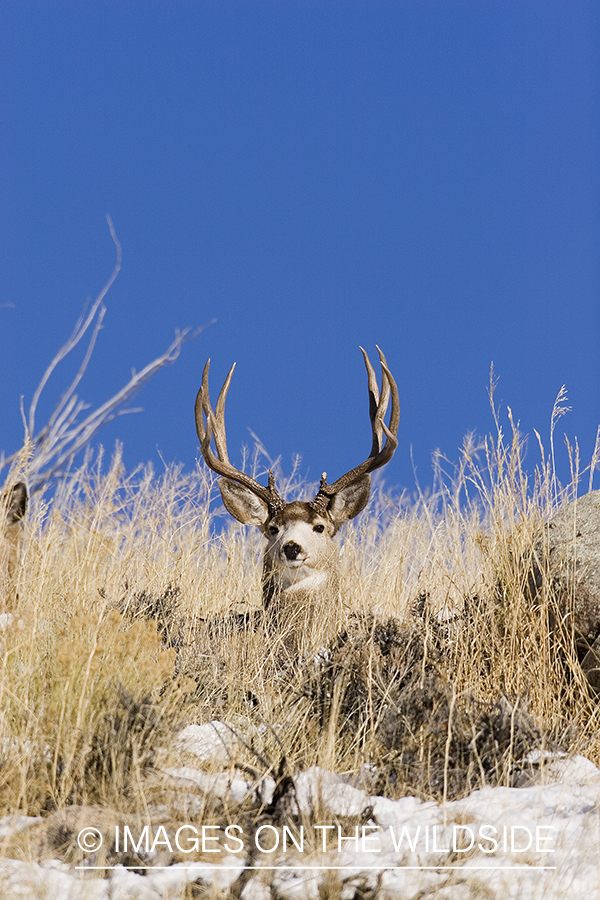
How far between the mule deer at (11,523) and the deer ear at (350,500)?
95.3 inches

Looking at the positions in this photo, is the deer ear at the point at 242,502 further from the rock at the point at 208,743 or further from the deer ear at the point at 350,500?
the rock at the point at 208,743

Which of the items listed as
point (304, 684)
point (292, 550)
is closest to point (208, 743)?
point (304, 684)

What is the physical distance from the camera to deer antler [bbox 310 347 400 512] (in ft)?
24.9

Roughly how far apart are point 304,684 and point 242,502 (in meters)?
2.20

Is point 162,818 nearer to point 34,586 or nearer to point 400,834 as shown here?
point 400,834

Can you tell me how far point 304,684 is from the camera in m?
5.83

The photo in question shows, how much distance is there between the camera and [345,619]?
7.29m

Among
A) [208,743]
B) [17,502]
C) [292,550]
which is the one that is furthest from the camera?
[17,502]

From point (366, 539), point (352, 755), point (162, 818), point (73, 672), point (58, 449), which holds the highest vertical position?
point (366, 539)

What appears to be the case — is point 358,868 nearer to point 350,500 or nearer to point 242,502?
point 350,500

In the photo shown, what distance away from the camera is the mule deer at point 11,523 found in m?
7.66

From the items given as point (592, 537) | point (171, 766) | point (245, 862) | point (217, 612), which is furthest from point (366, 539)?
point (245, 862)

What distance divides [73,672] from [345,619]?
2828 mm

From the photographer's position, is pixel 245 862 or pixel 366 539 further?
pixel 366 539
